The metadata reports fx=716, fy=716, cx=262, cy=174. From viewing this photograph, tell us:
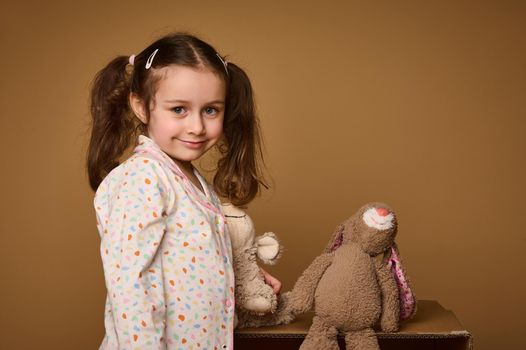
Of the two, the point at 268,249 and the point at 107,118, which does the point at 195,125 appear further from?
the point at 268,249

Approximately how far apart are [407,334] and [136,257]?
596mm

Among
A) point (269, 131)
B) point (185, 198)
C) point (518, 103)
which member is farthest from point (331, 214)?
point (185, 198)

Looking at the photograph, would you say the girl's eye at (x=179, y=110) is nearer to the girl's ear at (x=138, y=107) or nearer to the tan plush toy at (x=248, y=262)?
the girl's ear at (x=138, y=107)

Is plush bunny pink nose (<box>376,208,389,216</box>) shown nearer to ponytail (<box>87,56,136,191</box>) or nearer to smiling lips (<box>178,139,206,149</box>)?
smiling lips (<box>178,139,206,149</box>)

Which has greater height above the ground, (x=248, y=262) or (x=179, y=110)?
(x=179, y=110)

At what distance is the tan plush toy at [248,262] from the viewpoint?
56.9 inches

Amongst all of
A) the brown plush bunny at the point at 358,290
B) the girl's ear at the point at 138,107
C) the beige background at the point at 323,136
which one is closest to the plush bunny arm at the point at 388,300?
the brown plush bunny at the point at 358,290

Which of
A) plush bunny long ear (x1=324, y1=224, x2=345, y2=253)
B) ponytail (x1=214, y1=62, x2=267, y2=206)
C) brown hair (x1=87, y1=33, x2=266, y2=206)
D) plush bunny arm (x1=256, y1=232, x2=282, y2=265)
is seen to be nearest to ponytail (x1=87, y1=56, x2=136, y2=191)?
brown hair (x1=87, y1=33, x2=266, y2=206)

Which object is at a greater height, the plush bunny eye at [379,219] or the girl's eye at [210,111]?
the girl's eye at [210,111]

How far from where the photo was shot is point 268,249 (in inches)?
60.2

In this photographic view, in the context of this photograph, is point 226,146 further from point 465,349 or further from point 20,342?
point 20,342

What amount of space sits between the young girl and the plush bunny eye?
29 cm

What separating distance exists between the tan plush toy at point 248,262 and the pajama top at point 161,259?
0.34 ft

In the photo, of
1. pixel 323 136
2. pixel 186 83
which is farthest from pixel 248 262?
pixel 323 136
